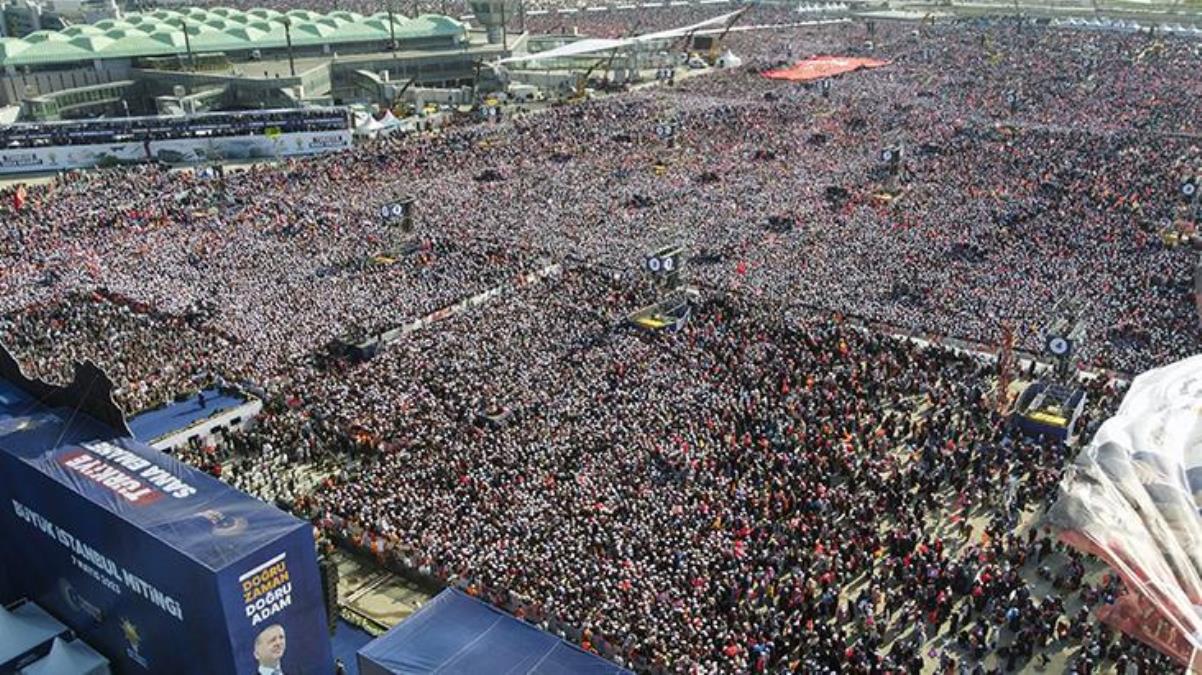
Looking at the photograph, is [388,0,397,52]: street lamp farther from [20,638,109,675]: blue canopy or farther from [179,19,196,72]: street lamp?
[20,638,109,675]: blue canopy

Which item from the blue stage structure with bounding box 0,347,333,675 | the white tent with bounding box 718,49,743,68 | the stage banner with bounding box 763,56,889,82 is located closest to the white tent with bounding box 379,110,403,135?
the stage banner with bounding box 763,56,889,82

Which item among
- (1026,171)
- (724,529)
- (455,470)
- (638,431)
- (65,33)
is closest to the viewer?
(724,529)

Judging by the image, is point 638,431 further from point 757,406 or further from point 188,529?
point 188,529

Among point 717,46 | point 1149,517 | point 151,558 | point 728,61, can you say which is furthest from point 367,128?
point 1149,517

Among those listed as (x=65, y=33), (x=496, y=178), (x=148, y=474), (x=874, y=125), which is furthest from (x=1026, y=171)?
(x=65, y=33)

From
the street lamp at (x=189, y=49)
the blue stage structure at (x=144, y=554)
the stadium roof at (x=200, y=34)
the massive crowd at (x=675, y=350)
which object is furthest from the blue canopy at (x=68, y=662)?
the street lamp at (x=189, y=49)

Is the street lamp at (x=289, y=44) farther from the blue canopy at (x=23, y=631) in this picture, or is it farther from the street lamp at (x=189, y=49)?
the blue canopy at (x=23, y=631)

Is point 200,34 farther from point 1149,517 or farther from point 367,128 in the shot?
point 1149,517
